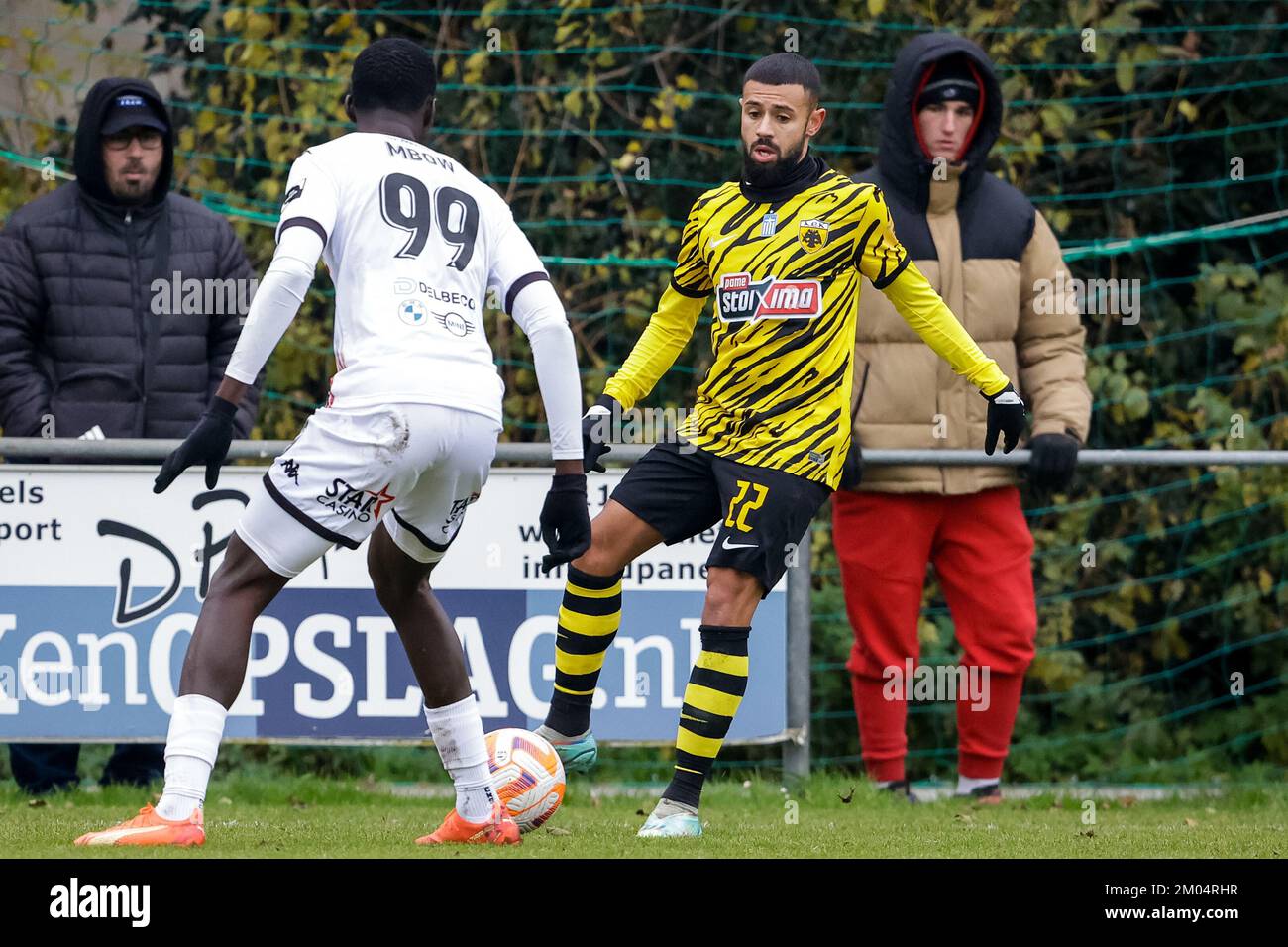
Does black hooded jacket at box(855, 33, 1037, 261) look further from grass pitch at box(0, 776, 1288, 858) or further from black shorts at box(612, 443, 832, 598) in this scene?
grass pitch at box(0, 776, 1288, 858)

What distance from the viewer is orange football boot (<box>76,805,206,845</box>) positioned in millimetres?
5199

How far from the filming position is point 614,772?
8656 millimetres

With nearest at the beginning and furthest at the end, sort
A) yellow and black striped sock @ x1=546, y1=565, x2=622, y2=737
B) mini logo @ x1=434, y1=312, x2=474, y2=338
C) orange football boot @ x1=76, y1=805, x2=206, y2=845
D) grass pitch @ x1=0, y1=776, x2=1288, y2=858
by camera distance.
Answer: orange football boot @ x1=76, y1=805, x2=206, y2=845, mini logo @ x1=434, y1=312, x2=474, y2=338, grass pitch @ x1=0, y1=776, x2=1288, y2=858, yellow and black striped sock @ x1=546, y1=565, x2=622, y2=737

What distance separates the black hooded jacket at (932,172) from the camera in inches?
302

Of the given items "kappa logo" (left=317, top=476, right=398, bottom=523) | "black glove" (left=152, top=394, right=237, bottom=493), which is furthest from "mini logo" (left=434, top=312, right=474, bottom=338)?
"black glove" (left=152, top=394, right=237, bottom=493)

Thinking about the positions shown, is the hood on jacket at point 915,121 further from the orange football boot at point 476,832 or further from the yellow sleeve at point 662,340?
the orange football boot at point 476,832

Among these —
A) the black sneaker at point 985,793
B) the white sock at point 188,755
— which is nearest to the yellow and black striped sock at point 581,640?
the white sock at point 188,755

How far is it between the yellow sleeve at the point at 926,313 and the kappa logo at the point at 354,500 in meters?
1.84

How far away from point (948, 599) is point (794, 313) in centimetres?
190

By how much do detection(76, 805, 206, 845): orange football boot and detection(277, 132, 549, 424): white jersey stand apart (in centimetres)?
114

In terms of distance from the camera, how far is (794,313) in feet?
20.6

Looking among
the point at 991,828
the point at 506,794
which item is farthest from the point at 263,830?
the point at 991,828

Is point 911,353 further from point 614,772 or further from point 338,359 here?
point 338,359

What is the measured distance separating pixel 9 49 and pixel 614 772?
14.8 ft
